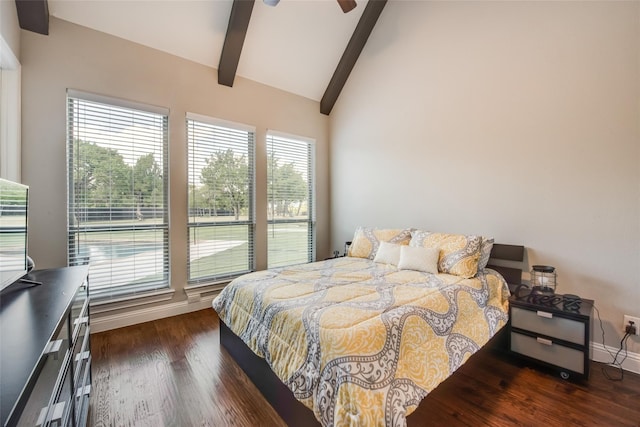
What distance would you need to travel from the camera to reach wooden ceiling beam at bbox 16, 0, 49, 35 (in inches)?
88.3

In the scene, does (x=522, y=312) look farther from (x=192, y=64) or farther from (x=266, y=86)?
(x=192, y=64)

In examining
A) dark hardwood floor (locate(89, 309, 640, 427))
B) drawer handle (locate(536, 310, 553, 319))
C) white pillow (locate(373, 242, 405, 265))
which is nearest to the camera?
dark hardwood floor (locate(89, 309, 640, 427))

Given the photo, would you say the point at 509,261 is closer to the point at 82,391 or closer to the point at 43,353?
the point at 43,353

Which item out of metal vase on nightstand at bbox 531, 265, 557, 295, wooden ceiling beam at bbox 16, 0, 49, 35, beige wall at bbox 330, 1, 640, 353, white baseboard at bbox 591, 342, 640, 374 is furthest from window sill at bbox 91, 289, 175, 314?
white baseboard at bbox 591, 342, 640, 374

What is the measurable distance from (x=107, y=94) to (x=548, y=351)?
436 cm

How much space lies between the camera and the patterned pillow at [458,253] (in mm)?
2312

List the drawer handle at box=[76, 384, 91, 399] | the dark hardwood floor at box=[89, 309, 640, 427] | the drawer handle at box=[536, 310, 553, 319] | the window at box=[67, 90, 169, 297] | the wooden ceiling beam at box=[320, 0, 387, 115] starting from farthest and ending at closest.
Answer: the wooden ceiling beam at box=[320, 0, 387, 115], the window at box=[67, 90, 169, 297], the drawer handle at box=[536, 310, 553, 319], the dark hardwood floor at box=[89, 309, 640, 427], the drawer handle at box=[76, 384, 91, 399]

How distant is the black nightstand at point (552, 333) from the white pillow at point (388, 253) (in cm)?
97

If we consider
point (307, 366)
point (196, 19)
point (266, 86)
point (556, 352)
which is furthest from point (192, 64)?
point (556, 352)

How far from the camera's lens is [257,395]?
5.86 ft

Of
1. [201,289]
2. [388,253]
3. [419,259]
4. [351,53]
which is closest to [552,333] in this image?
[419,259]

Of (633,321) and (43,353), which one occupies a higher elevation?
(43,353)

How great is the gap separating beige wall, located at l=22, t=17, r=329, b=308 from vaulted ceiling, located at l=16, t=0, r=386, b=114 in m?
0.13

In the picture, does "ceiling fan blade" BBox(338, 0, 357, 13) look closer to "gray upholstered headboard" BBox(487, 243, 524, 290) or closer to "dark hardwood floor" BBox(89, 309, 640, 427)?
"gray upholstered headboard" BBox(487, 243, 524, 290)
